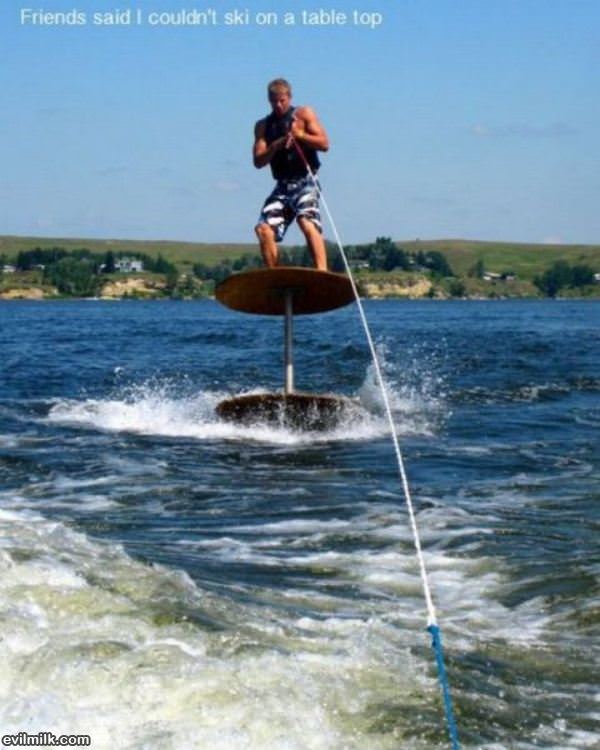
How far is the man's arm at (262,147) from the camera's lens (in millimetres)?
13922

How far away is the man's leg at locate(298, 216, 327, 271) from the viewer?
47.0 feet

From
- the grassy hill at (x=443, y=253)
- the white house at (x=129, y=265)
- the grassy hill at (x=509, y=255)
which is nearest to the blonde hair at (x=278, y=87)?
the grassy hill at (x=443, y=253)

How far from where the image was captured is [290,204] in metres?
14.5

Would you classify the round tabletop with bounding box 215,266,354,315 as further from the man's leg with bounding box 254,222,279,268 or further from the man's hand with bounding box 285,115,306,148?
the man's hand with bounding box 285,115,306,148

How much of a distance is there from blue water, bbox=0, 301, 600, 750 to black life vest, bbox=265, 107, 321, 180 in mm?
2744

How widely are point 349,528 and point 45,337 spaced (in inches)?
1199

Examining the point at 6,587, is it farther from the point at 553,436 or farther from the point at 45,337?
the point at 45,337

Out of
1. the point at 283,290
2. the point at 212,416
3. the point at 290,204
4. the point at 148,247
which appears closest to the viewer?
the point at 290,204

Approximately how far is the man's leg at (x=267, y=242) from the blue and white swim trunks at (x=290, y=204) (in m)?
0.06

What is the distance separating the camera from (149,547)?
8461 mm

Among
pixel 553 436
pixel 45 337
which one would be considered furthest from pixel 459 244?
pixel 553 436

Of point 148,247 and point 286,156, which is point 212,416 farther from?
point 148,247

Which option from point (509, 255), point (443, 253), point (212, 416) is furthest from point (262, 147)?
point (509, 255)

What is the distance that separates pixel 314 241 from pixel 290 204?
1.54 ft
